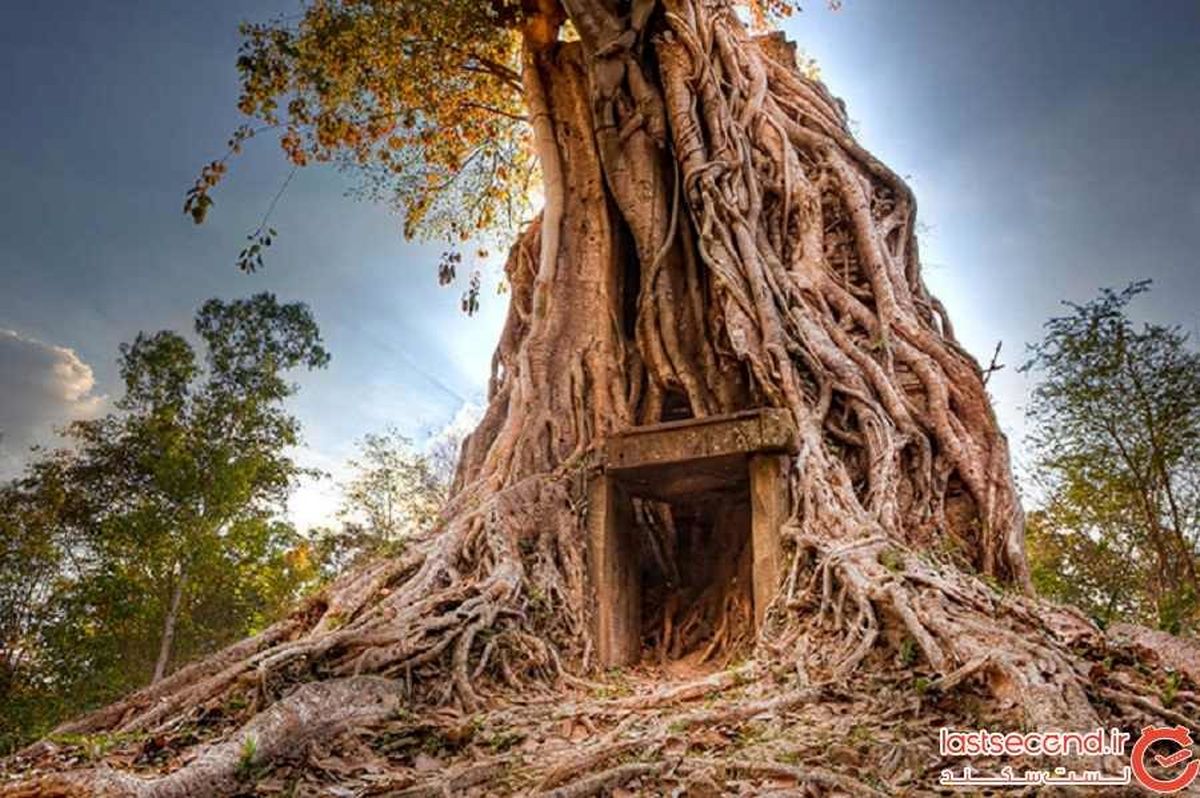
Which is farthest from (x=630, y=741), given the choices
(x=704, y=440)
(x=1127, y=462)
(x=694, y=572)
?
(x=1127, y=462)

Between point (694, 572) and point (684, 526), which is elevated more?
point (684, 526)

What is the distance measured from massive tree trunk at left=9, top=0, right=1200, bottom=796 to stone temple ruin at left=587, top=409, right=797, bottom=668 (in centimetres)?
15

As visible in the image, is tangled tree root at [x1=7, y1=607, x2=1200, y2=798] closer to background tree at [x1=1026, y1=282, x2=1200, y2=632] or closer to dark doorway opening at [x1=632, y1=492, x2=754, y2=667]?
dark doorway opening at [x1=632, y1=492, x2=754, y2=667]

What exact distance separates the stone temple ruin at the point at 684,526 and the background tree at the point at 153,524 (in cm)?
861

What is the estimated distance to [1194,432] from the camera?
7.11 metres

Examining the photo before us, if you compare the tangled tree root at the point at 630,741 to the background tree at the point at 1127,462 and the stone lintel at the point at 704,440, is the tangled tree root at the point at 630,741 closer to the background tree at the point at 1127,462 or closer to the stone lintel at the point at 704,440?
the stone lintel at the point at 704,440

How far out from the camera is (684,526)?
5539mm

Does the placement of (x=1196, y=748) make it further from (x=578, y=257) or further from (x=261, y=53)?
(x=261, y=53)

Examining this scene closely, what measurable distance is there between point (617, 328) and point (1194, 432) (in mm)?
5767

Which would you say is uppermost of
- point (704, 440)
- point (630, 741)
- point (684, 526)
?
point (704, 440)

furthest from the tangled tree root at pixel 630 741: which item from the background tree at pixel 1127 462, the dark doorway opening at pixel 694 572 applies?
the background tree at pixel 1127 462

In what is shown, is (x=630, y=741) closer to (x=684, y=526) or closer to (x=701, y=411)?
(x=701, y=411)

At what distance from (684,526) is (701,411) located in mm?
999

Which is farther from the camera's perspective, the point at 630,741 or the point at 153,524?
the point at 153,524
